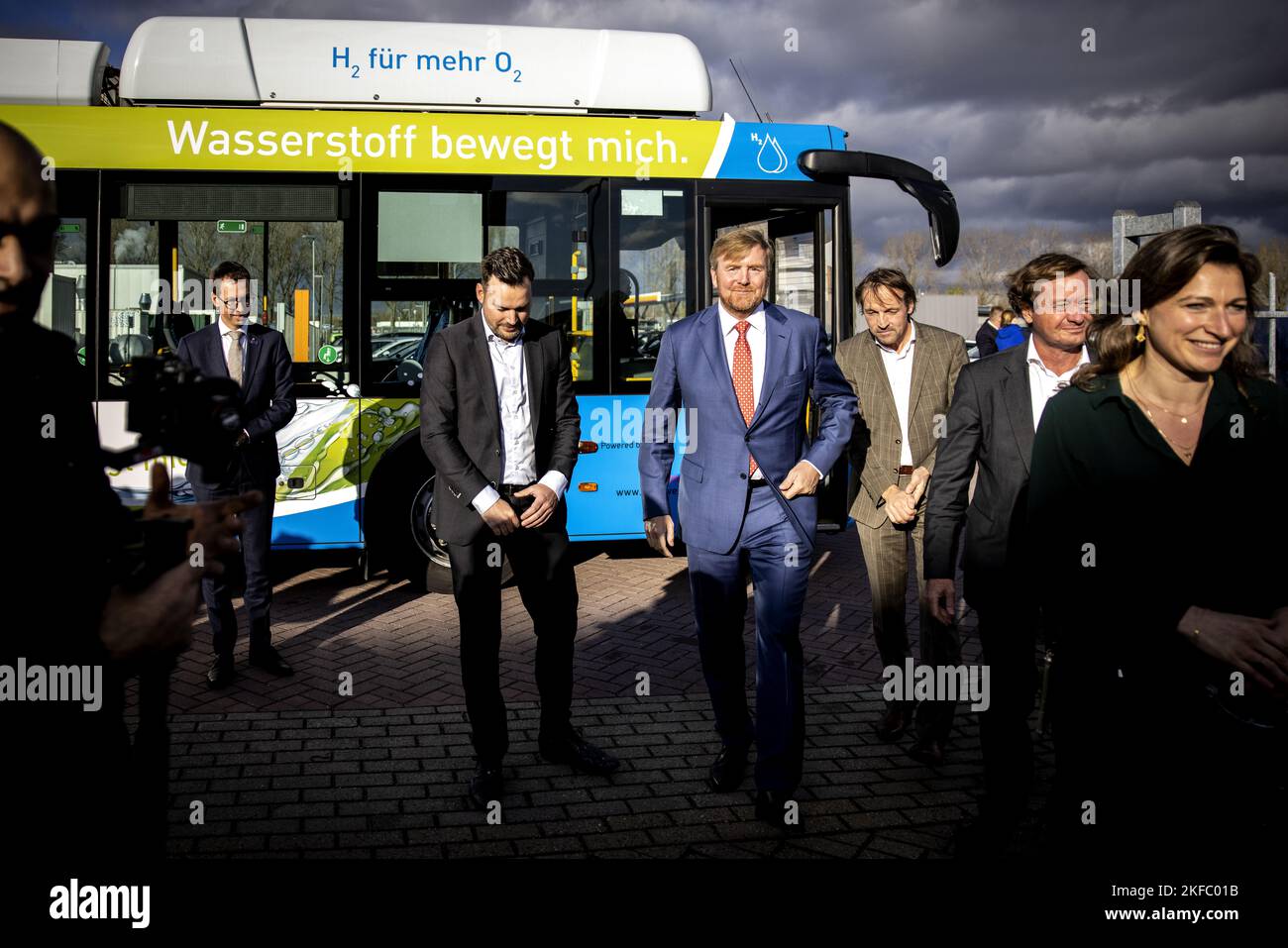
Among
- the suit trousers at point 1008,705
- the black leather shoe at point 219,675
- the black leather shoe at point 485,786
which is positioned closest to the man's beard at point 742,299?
the suit trousers at point 1008,705

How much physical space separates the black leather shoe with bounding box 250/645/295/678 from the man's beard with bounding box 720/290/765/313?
3.32 meters

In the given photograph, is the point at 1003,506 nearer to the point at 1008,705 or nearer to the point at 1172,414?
the point at 1008,705

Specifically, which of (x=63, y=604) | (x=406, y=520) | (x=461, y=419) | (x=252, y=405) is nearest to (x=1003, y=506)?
(x=461, y=419)

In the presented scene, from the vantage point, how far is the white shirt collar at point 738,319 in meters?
4.43

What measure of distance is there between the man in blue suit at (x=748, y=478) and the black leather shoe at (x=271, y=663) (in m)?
2.62

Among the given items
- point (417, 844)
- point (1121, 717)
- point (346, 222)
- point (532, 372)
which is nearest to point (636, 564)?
point (346, 222)

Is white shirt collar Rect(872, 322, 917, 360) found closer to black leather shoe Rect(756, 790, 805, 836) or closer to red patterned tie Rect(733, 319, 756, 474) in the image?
red patterned tie Rect(733, 319, 756, 474)

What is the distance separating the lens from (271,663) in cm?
598

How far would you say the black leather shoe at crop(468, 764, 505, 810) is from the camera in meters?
4.24

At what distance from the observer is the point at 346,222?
7.61m

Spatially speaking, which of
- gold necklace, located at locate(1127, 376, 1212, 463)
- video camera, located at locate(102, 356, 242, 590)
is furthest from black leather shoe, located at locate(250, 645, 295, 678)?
gold necklace, located at locate(1127, 376, 1212, 463)

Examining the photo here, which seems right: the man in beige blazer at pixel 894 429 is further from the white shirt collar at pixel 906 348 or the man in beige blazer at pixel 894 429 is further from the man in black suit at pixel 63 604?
the man in black suit at pixel 63 604
